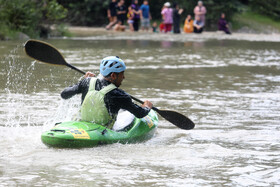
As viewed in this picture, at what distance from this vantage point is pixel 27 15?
21.9m

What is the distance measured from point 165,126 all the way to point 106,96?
1.98 meters

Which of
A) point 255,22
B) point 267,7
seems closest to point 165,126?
point 255,22

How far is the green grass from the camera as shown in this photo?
31.3 meters

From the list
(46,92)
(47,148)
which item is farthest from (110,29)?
(47,148)

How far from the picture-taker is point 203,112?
938 centimetres

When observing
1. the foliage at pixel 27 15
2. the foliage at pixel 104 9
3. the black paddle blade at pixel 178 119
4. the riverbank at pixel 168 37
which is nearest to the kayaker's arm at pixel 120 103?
the black paddle blade at pixel 178 119

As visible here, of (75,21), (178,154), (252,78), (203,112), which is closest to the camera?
(178,154)

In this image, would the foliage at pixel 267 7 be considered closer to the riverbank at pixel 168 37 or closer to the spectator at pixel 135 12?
the riverbank at pixel 168 37

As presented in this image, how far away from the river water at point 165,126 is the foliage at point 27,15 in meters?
4.34

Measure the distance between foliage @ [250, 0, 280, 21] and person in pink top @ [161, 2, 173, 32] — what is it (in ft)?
19.0

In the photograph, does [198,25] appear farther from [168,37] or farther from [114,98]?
[114,98]

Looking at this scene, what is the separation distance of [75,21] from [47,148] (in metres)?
28.1

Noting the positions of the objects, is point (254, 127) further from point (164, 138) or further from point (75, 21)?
point (75, 21)

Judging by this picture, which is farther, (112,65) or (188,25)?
(188,25)
